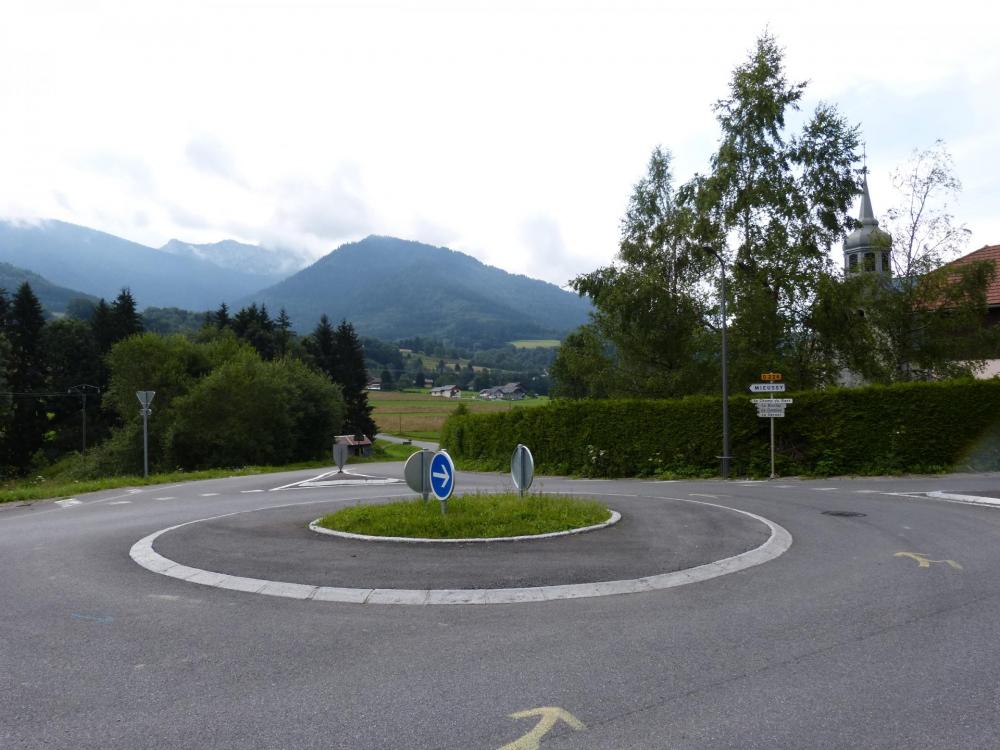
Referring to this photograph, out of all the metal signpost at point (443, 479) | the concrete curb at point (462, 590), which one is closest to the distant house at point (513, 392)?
the metal signpost at point (443, 479)

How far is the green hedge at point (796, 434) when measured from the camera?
19.8 meters

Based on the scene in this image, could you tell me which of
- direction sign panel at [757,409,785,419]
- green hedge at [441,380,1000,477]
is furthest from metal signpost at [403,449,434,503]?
green hedge at [441,380,1000,477]

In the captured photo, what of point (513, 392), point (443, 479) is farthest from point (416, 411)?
point (443, 479)

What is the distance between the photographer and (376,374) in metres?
161

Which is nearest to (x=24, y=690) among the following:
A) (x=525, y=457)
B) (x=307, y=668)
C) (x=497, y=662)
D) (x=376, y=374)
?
(x=307, y=668)

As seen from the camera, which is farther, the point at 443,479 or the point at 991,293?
the point at 991,293

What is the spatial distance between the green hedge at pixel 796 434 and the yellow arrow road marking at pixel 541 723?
1957 centimetres

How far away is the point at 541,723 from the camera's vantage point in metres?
3.69

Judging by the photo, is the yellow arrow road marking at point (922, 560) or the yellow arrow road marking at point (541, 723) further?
the yellow arrow road marking at point (922, 560)

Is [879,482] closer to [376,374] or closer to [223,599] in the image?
[223,599]

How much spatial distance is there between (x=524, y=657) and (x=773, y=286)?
25692 mm

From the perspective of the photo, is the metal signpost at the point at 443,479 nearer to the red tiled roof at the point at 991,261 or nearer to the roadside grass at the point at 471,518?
the roadside grass at the point at 471,518

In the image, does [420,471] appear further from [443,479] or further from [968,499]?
[968,499]

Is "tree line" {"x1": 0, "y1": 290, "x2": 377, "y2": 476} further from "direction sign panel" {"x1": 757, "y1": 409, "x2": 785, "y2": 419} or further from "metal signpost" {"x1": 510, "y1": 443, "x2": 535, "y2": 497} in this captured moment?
"metal signpost" {"x1": 510, "y1": 443, "x2": 535, "y2": 497}
